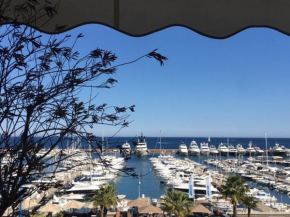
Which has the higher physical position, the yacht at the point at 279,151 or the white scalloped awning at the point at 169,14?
the white scalloped awning at the point at 169,14

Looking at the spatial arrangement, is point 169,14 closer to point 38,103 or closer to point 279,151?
point 38,103

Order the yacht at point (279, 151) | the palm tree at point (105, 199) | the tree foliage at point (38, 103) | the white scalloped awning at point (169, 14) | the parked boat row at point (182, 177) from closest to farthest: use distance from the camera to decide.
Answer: the tree foliage at point (38, 103), the white scalloped awning at point (169, 14), the palm tree at point (105, 199), the parked boat row at point (182, 177), the yacht at point (279, 151)

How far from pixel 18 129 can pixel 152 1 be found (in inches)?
23.5

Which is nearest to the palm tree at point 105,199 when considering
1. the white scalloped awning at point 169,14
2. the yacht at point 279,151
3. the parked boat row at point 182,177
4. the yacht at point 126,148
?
the parked boat row at point 182,177

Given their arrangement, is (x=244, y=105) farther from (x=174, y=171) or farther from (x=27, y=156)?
(x=27, y=156)

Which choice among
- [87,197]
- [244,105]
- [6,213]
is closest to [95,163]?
[6,213]

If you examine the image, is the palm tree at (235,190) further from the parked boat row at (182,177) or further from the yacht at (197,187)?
the yacht at (197,187)

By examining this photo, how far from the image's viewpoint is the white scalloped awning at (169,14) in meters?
0.89

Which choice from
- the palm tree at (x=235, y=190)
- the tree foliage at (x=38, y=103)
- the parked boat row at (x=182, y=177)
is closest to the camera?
the tree foliage at (x=38, y=103)

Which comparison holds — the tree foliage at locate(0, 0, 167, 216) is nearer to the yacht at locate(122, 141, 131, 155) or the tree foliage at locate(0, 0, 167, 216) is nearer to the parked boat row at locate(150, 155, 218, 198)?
the yacht at locate(122, 141, 131, 155)

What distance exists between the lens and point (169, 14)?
923mm

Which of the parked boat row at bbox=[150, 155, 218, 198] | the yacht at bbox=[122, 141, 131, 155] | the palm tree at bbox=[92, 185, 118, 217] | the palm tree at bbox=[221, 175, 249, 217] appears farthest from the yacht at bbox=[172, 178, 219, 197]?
the yacht at bbox=[122, 141, 131, 155]

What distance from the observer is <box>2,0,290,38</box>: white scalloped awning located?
35.0 inches

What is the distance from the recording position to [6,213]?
1.59 ft
